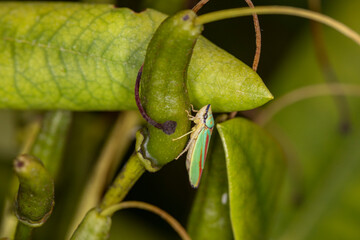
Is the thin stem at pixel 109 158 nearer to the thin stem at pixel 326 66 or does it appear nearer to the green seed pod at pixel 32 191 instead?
the green seed pod at pixel 32 191

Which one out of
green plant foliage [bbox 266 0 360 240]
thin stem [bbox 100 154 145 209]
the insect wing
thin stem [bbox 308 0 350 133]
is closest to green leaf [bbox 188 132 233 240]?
the insect wing

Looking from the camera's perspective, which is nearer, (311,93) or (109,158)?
(109,158)

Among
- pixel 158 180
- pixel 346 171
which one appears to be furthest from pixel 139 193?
pixel 346 171

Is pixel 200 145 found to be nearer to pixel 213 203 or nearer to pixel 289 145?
pixel 213 203

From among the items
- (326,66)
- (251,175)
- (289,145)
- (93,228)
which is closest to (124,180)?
(93,228)

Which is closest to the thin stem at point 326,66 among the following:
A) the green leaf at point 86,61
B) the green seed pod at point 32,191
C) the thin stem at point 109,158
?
the thin stem at point 109,158

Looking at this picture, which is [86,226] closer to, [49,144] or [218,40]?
[49,144]

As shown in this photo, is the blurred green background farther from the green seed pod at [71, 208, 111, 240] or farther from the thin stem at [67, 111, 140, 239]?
the green seed pod at [71, 208, 111, 240]
